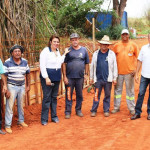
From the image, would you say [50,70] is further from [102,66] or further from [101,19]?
[101,19]

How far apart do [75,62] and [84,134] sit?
1.62 m

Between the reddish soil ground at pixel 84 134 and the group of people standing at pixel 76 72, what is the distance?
0.61 feet

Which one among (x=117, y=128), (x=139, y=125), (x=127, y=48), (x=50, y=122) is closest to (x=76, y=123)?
(x=50, y=122)

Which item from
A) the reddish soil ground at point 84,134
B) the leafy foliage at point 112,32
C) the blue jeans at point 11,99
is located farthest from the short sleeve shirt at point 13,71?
the leafy foliage at point 112,32

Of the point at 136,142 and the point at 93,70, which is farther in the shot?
the point at 93,70

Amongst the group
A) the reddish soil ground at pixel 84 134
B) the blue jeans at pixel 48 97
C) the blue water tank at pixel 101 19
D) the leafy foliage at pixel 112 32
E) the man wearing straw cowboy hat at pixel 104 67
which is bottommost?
the reddish soil ground at pixel 84 134

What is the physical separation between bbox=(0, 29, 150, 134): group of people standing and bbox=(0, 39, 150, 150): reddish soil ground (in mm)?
186

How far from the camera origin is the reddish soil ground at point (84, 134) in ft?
13.1

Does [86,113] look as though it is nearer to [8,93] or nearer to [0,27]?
[8,93]

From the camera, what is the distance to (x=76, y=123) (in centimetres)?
527

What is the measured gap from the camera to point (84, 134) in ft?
14.9

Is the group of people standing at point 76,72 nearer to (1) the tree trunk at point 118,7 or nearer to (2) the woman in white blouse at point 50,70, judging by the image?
(2) the woman in white blouse at point 50,70

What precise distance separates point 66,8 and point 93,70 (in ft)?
36.8

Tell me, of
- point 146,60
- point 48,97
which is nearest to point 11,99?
point 48,97
